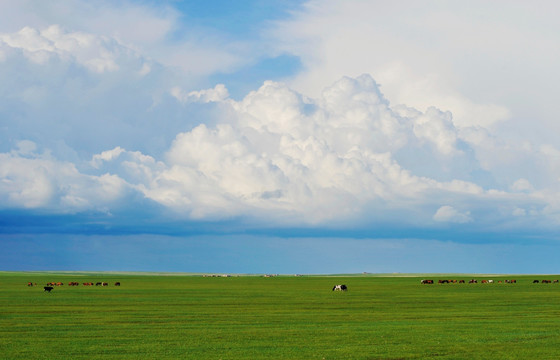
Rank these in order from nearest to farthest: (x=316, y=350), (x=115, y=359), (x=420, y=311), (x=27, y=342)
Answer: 1. (x=115, y=359)
2. (x=316, y=350)
3. (x=27, y=342)
4. (x=420, y=311)

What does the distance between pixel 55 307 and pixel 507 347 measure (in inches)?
1510

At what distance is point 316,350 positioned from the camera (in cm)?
3012

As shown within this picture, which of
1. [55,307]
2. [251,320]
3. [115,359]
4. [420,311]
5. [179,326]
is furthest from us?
[55,307]

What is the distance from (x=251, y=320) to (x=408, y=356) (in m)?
17.9

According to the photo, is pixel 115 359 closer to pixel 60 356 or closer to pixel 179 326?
pixel 60 356

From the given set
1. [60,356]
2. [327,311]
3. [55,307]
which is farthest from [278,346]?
[55,307]

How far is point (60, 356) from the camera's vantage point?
28.5m

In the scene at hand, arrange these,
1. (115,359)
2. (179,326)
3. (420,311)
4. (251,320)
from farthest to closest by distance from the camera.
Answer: (420,311) → (251,320) → (179,326) → (115,359)

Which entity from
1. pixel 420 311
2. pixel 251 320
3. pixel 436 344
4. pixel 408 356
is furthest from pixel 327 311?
pixel 408 356

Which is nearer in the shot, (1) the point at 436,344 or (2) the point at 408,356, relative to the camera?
(2) the point at 408,356

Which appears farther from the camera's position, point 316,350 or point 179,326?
point 179,326

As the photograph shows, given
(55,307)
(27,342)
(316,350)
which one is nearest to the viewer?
(316,350)

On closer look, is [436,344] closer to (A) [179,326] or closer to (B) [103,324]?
(A) [179,326]

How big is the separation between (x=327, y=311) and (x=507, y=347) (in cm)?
2320
